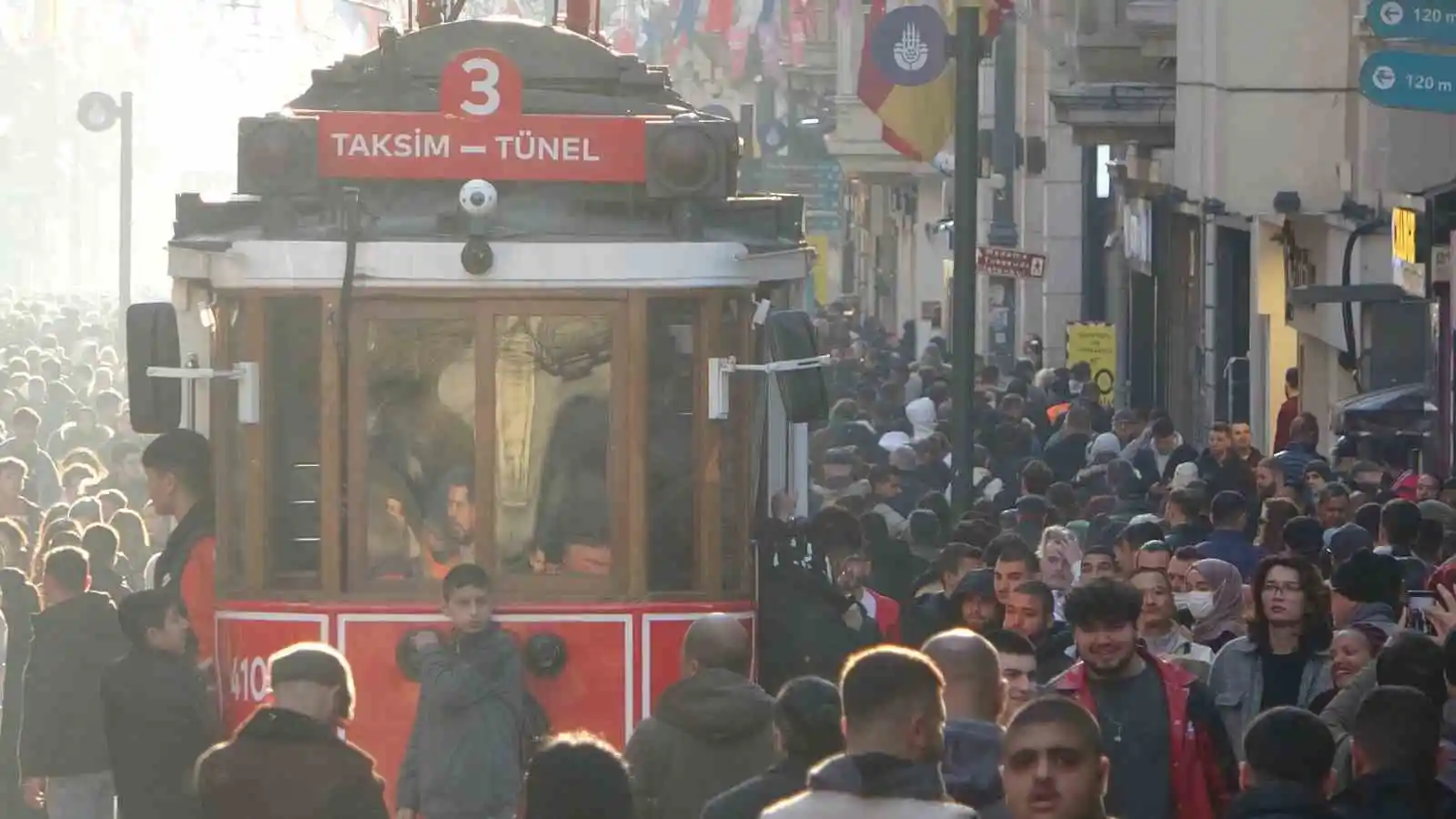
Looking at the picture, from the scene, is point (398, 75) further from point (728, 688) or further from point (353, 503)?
point (728, 688)

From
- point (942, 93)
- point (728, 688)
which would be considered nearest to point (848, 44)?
point (942, 93)

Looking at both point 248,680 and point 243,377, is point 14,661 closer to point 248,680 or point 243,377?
point 248,680

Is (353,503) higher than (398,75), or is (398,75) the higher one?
(398,75)

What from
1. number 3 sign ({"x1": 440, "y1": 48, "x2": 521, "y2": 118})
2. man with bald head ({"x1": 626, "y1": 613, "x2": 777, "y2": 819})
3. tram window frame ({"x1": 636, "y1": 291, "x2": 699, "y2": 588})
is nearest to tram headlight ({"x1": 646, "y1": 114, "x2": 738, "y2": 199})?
tram window frame ({"x1": 636, "y1": 291, "x2": 699, "y2": 588})

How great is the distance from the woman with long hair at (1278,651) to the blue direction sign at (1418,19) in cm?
424

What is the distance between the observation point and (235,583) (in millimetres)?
10352

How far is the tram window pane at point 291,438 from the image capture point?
10.3 meters

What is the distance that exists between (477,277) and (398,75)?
1.14 meters

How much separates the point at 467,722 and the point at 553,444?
1.21m

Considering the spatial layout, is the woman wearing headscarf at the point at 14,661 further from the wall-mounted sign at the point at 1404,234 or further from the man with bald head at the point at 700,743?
the wall-mounted sign at the point at 1404,234

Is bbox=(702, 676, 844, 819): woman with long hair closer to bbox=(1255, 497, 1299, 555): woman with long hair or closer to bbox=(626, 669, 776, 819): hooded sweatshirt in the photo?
bbox=(626, 669, 776, 819): hooded sweatshirt

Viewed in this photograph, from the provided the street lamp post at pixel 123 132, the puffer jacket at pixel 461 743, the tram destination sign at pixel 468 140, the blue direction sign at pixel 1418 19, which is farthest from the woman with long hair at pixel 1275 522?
the street lamp post at pixel 123 132

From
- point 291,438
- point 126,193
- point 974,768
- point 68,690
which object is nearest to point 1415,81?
point 291,438

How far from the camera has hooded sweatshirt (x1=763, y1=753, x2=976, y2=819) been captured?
6.26 m
